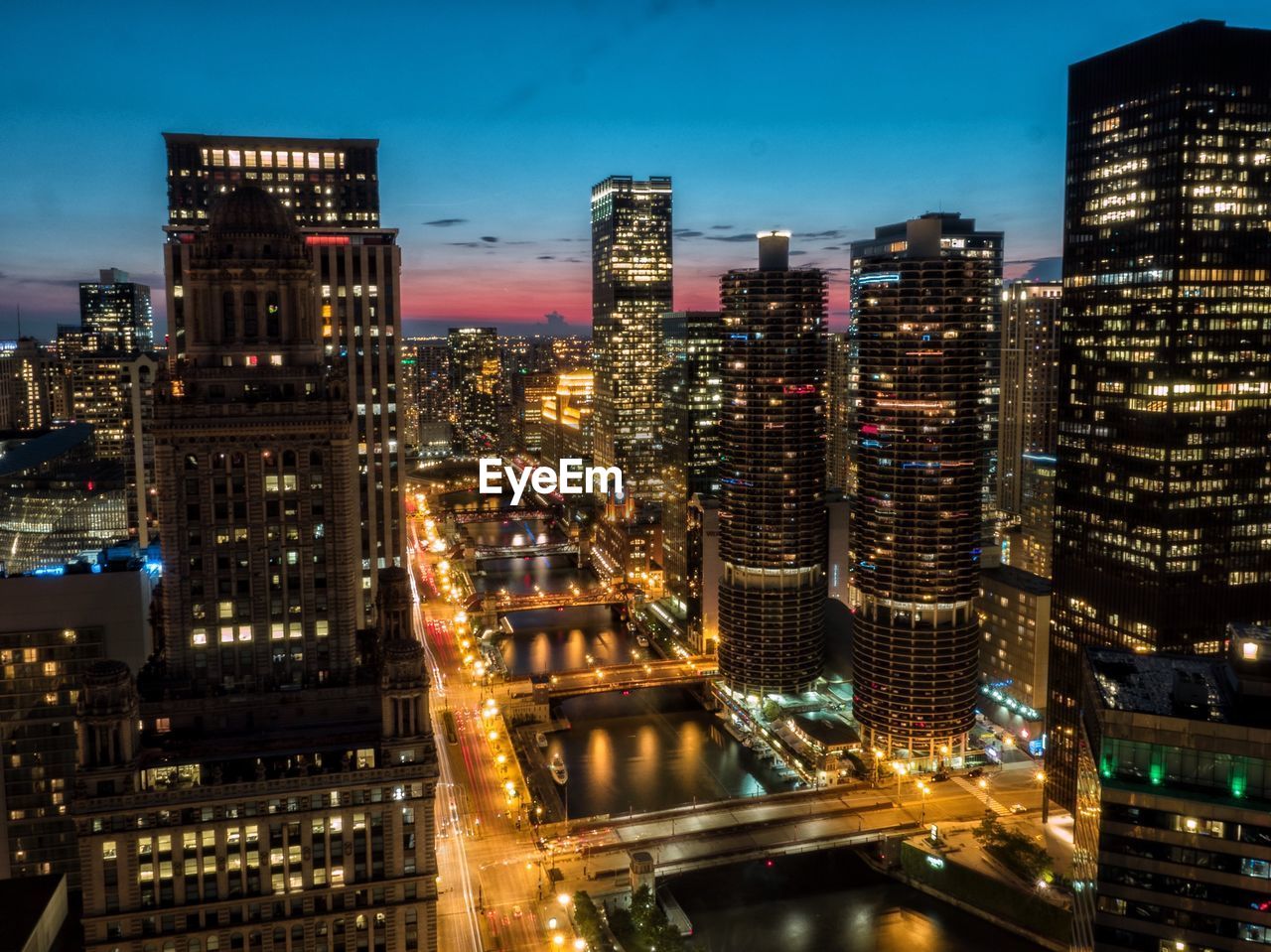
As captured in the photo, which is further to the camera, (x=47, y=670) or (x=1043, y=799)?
(x=1043, y=799)

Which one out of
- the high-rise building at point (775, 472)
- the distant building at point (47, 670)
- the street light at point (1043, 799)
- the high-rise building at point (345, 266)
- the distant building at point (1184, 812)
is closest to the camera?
the distant building at point (1184, 812)

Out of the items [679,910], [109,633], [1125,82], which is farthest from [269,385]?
[1125,82]

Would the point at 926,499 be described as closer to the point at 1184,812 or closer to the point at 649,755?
the point at 649,755

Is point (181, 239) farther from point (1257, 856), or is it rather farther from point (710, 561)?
point (1257, 856)

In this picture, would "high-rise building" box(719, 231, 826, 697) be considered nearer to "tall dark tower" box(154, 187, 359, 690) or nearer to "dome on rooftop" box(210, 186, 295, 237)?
"tall dark tower" box(154, 187, 359, 690)

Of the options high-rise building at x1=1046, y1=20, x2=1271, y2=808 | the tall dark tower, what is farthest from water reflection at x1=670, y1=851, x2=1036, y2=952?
the tall dark tower

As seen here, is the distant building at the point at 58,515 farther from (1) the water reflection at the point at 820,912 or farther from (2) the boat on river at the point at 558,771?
(1) the water reflection at the point at 820,912

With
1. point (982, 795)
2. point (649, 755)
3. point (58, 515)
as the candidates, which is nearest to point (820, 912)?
point (982, 795)

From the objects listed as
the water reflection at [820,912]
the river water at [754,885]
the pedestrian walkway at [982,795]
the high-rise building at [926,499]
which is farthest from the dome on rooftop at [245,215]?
the pedestrian walkway at [982,795]
